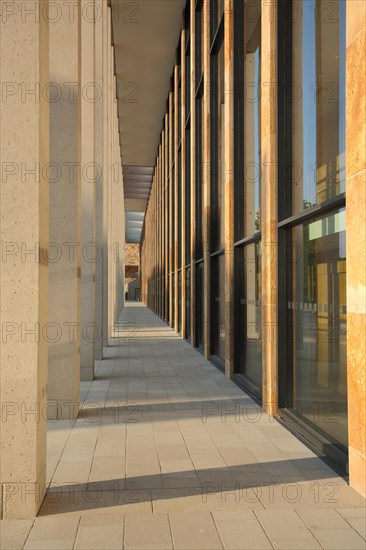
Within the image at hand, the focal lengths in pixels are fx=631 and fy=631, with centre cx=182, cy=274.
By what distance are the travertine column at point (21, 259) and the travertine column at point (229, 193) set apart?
6096mm

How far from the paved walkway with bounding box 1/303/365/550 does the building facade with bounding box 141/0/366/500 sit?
391 millimetres

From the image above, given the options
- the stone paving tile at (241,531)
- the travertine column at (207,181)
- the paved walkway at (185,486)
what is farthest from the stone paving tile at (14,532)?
the travertine column at (207,181)

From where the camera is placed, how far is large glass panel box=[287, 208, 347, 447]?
539 centimetres

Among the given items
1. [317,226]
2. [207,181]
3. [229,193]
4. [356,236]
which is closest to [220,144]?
[207,181]

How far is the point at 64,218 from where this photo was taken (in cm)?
693

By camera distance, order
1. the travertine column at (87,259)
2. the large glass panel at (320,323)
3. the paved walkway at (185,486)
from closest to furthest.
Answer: the paved walkway at (185,486), the large glass panel at (320,323), the travertine column at (87,259)

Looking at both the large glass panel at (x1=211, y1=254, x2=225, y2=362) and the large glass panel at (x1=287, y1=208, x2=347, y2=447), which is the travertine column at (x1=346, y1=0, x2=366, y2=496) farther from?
the large glass panel at (x1=211, y1=254, x2=225, y2=362)

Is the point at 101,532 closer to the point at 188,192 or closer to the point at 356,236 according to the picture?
the point at 356,236

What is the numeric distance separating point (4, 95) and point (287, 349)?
425 centimetres

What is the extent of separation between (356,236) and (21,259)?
2265mm

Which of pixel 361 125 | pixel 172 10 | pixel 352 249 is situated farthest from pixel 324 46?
pixel 172 10

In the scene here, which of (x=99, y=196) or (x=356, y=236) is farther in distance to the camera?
(x=99, y=196)

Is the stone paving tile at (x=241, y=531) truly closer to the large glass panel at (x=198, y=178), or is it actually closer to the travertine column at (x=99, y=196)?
the travertine column at (x=99, y=196)

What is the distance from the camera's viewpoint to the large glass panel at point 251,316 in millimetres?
8543
